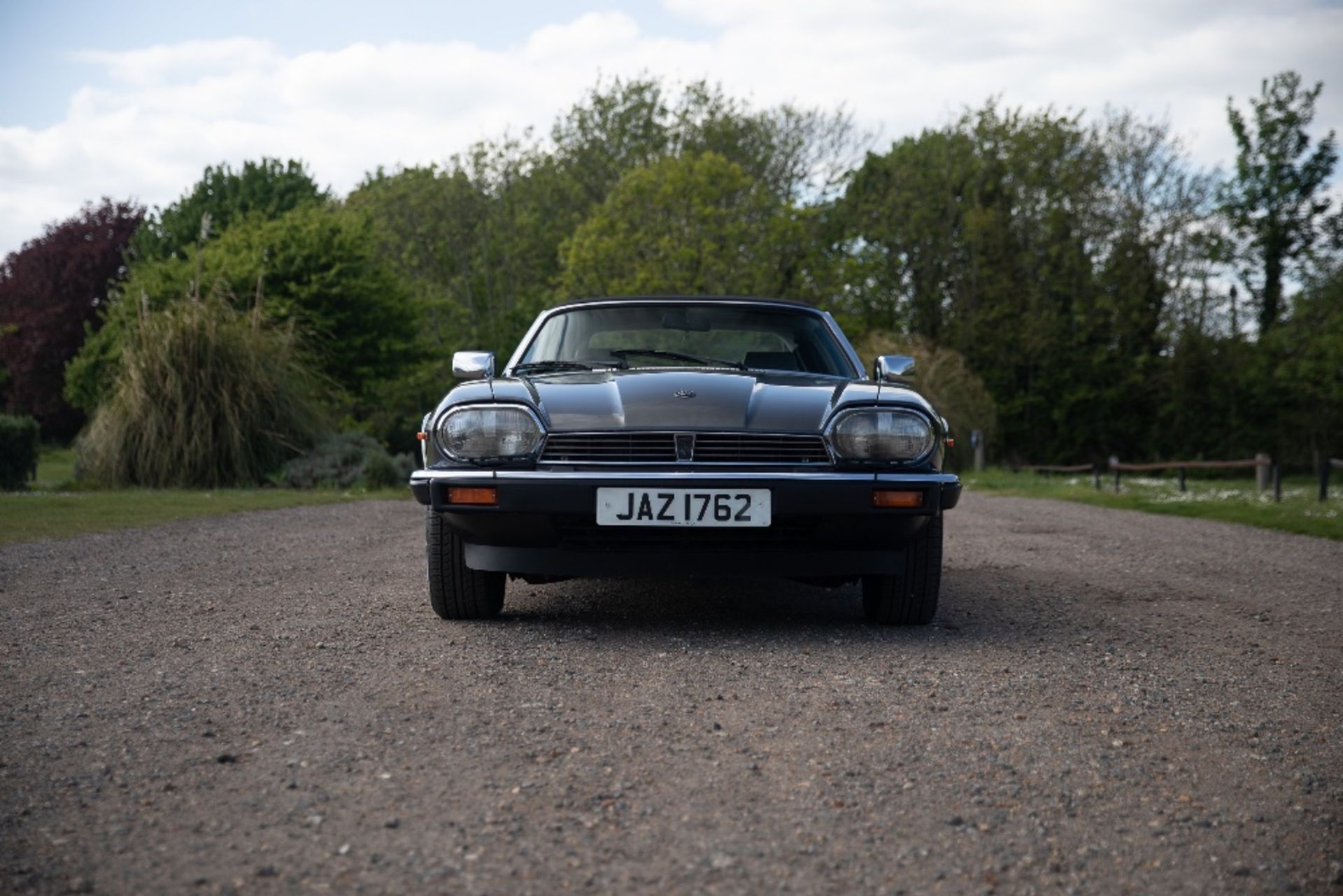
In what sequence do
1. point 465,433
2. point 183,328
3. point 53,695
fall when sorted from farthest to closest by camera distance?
1. point 183,328
2. point 465,433
3. point 53,695

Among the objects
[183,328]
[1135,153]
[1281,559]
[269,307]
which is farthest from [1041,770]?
[1135,153]

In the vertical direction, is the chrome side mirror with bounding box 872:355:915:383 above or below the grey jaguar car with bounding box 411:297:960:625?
above

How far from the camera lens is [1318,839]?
2.49m

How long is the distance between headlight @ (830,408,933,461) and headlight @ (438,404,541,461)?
3.49 ft

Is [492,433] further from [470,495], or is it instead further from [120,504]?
[120,504]

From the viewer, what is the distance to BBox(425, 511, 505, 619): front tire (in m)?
4.80

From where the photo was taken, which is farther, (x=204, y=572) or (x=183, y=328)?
(x=183, y=328)

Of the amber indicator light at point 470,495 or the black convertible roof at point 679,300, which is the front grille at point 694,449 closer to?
the amber indicator light at point 470,495

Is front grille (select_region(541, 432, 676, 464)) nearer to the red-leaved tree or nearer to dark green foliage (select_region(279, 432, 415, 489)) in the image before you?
dark green foliage (select_region(279, 432, 415, 489))

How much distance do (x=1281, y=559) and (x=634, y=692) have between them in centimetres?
599

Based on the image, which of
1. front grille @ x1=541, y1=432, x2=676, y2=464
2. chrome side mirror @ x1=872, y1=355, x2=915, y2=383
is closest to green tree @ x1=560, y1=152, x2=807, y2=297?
chrome side mirror @ x1=872, y1=355, x2=915, y2=383

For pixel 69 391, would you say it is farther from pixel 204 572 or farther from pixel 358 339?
pixel 204 572

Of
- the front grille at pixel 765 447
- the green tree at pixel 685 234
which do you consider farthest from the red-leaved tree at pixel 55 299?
the front grille at pixel 765 447

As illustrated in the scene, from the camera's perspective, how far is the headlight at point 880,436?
4598mm
